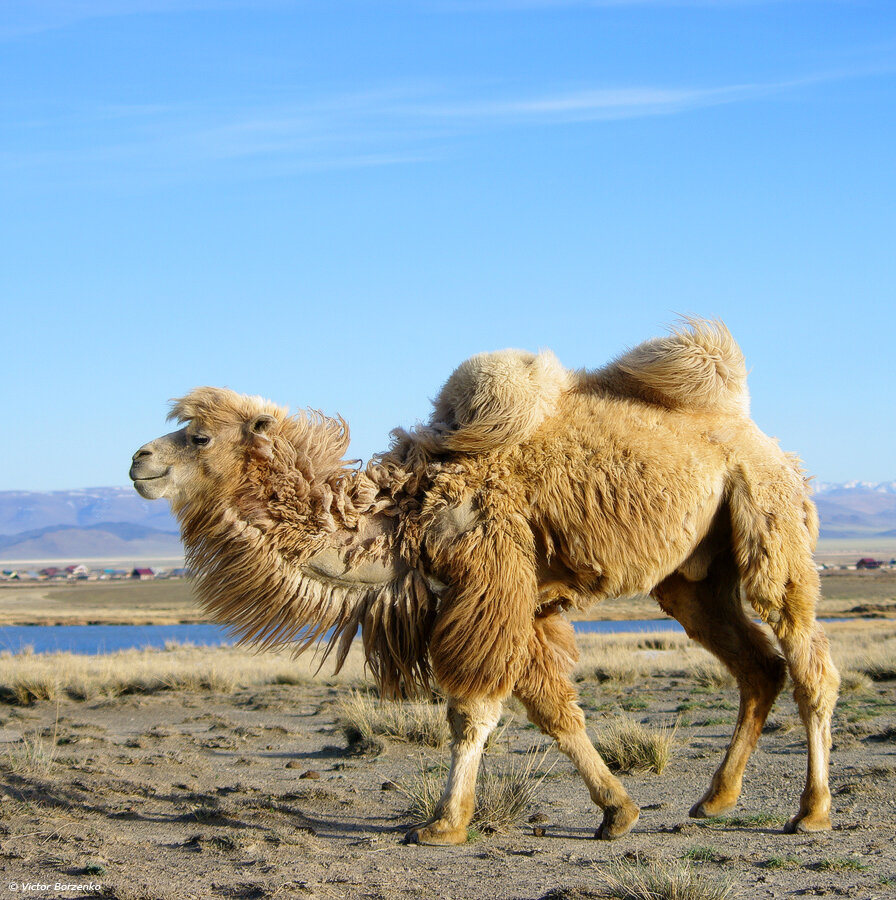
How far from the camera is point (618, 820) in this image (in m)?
6.05

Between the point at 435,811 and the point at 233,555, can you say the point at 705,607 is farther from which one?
the point at 233,555

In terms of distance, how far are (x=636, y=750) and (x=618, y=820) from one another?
7.37 feet

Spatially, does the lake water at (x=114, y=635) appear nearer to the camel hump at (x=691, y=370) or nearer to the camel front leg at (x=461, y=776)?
the camel hump at (x=691, y=370)

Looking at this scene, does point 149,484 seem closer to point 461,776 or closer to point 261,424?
point 261,424

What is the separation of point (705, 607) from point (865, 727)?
342 cm

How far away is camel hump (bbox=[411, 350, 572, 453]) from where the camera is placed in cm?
619

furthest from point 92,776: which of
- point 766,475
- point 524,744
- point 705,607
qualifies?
point 766,475

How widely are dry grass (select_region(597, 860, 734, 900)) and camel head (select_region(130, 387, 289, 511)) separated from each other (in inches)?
120

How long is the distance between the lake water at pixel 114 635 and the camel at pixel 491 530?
28907mm

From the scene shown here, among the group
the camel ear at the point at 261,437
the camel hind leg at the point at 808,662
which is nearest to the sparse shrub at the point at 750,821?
the camel hind leg at the point at 808,662

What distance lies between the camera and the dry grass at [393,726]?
380 inches

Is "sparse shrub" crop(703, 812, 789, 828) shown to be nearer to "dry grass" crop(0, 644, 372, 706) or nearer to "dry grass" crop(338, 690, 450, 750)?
"dry grass" crop(338, 690, 450, 750)
